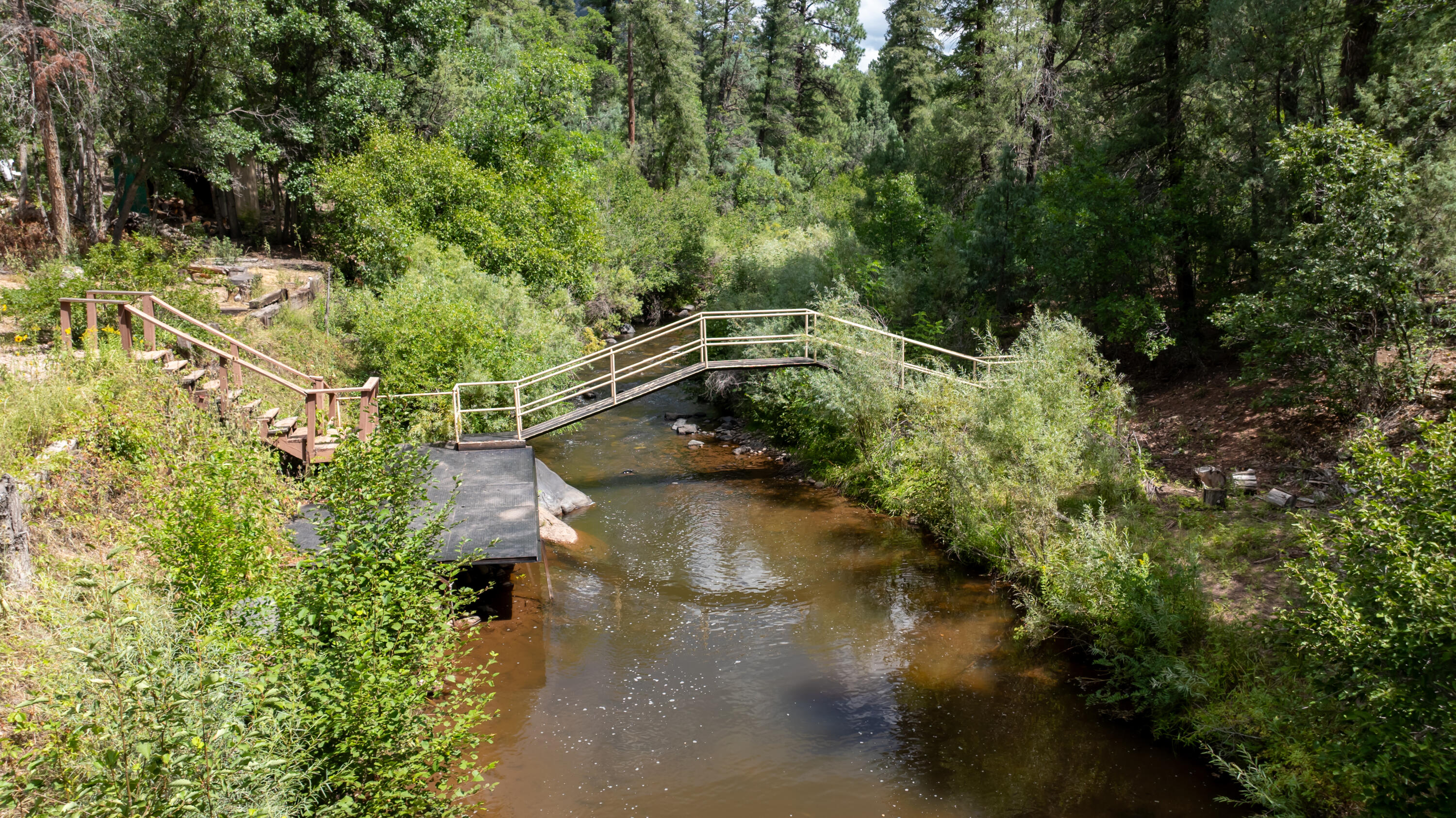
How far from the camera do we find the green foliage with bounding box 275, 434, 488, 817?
19.2ft

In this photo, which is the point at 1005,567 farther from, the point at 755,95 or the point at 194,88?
the point at 755,95

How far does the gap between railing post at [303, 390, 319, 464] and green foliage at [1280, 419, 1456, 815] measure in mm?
11209

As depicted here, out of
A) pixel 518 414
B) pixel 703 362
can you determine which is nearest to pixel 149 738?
pixel 518 414

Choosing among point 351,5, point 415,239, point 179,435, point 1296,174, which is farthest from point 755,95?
point 179,435

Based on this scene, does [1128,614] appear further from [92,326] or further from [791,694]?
[92,326]

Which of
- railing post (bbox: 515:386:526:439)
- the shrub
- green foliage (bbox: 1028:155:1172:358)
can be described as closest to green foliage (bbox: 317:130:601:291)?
the shrub

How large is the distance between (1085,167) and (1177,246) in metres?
2.56

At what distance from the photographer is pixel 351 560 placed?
6.96 metres

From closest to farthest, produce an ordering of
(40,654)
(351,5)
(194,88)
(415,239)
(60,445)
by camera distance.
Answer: (40,654)
(60,445)
(194,88)
(415,239)
(351,5)

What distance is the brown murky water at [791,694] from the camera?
8484 millimetres

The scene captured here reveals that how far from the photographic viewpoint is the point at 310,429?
11.2 metres

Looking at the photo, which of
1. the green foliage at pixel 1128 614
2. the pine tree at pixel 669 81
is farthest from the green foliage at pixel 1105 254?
the pine tree at pixel 669 81

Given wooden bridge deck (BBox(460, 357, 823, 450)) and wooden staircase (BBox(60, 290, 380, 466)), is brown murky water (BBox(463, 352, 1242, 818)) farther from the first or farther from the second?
wooden staircase (BBox(60, 290, 380, 466))

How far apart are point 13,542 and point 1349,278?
1521cm
